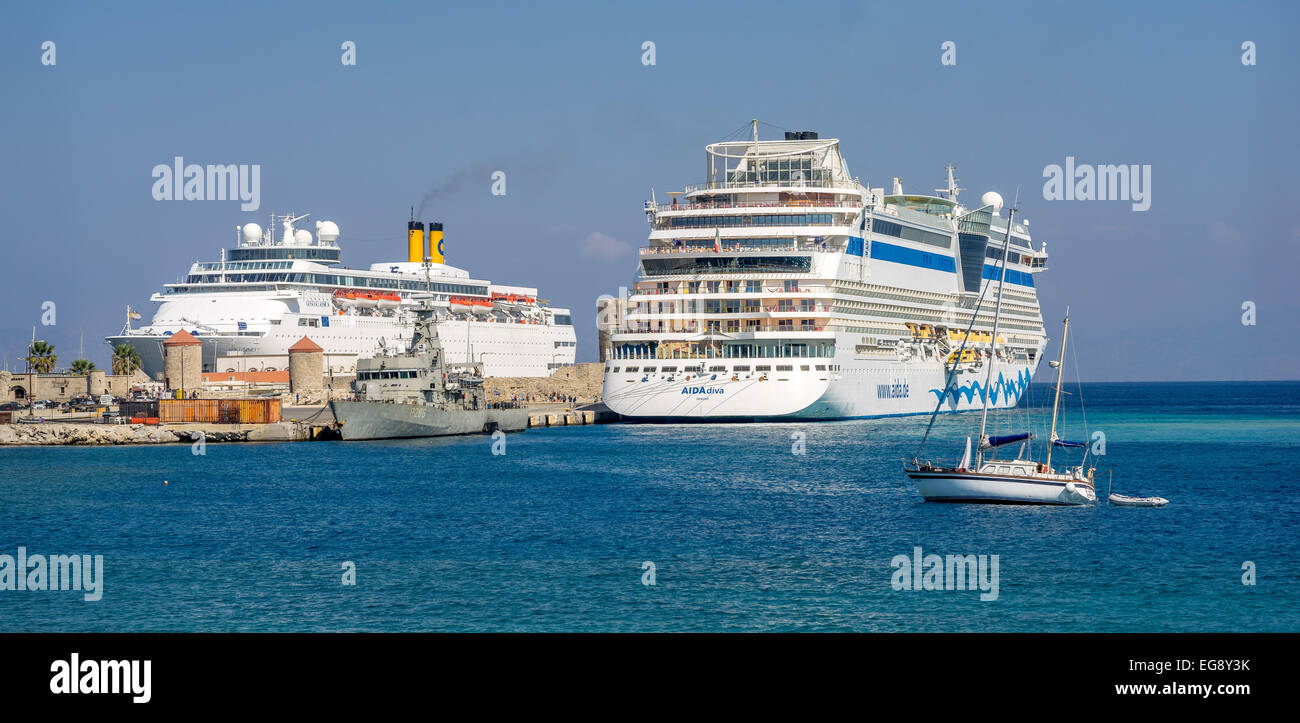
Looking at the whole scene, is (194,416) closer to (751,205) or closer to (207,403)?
(207,403)

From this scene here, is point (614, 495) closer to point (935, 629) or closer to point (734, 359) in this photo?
point (935, 629)

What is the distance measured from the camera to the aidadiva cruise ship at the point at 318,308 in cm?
10806

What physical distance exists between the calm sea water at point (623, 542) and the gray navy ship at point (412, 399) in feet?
29.5

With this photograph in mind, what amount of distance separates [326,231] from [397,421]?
5539 cm

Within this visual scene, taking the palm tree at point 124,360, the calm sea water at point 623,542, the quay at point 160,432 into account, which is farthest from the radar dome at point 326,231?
the calm sea water at point 623,542

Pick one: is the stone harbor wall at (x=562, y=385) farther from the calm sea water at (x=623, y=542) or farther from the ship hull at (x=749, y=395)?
the calm sea water at (x=623, y=542)

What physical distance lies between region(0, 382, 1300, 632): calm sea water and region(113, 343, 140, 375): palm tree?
148 feet

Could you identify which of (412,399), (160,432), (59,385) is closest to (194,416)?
(160,432)

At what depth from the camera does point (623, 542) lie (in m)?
33.2

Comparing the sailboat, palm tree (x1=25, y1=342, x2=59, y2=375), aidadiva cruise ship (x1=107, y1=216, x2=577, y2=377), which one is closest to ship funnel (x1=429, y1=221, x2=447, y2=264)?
aidadiva cruise ship (x1=107, y1=216, x2=577, y2=377)

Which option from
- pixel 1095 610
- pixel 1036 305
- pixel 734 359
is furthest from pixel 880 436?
pixel 1036 305

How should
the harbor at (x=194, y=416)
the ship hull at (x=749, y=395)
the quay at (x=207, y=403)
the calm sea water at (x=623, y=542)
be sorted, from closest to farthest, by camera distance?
the calm sea water at (x=623, y=542)
the harbor at (x=194, y=416)
the quay at (x=207, y=403)
the ship hull at (x=749, y=395)

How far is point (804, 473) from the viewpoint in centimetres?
4900

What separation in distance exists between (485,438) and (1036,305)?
194ft
